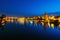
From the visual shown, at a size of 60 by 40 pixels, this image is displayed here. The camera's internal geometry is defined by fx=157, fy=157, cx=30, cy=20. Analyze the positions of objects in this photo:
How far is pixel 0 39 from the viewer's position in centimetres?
2034

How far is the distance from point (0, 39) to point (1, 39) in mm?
134

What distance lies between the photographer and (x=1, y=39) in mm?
20406
